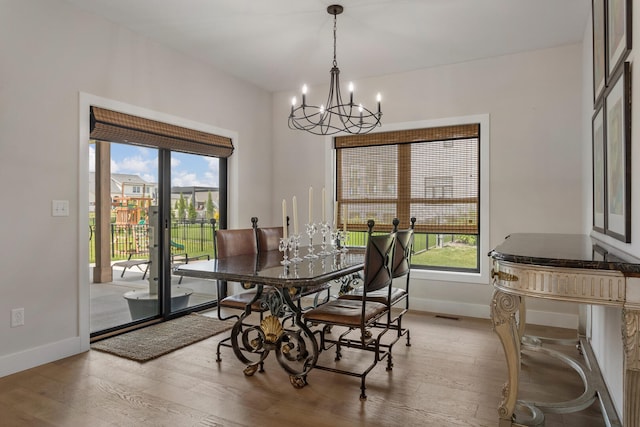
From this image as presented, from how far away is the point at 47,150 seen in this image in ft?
9.68

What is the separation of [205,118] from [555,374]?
3.93m

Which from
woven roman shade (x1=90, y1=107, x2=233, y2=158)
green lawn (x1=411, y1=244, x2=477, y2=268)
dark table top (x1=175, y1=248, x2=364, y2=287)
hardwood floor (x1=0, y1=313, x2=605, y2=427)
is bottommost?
hardwood floor (x1=0, y1=313, x2=605, y2=427)

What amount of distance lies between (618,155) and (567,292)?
36.0 inches

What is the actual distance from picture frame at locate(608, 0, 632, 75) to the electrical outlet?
3.89 meters

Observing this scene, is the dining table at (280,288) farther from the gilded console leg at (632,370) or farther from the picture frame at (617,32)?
the picture frame at (617,32)

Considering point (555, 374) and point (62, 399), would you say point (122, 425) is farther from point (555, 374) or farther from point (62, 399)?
point (555, 374)

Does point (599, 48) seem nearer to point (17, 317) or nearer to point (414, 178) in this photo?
point (414, 178)

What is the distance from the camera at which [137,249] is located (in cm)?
384

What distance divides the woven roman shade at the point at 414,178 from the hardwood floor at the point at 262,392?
1.66 metres

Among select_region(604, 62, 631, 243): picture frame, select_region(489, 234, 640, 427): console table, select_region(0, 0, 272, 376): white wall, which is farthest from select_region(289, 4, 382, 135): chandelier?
select_region(489, 234, 640, 427): console table

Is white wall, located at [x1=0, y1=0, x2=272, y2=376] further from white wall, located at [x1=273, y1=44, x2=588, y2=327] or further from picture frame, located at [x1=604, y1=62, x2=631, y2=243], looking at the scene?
picture frame, located at [x1=604, y1=62, x2=631, y2=243]

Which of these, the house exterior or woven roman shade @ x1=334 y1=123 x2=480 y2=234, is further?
woven roman shade @ x1=334 y1=123 x2=480 y2=234

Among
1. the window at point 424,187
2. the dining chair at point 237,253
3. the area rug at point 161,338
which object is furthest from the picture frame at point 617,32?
the area rug at point 161,338

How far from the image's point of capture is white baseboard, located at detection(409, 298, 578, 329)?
3.83 metres
